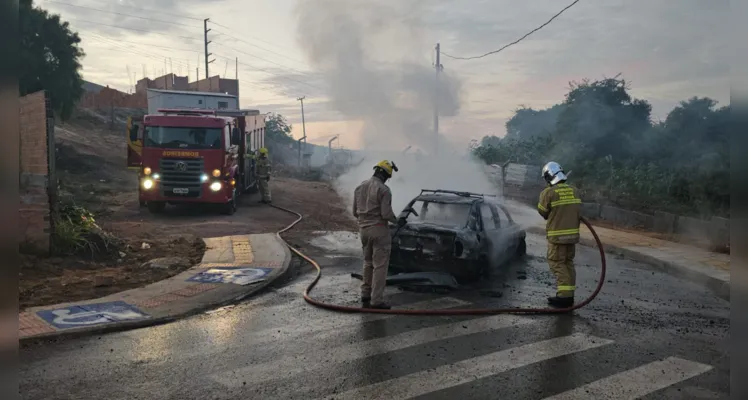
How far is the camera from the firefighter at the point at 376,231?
7082 millimetres

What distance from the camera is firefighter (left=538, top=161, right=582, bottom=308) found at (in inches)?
284

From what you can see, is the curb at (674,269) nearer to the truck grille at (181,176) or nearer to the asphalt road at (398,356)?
the asphalt road at (398,356)

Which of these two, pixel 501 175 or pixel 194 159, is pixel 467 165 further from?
pixel 194 159

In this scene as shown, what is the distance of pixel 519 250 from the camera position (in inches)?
442

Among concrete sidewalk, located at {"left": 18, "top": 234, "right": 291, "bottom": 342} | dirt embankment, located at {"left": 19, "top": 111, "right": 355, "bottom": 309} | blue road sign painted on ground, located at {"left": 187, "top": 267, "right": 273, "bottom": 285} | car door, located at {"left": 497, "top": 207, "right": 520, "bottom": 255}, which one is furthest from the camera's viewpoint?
car door, located at {"left": 497, "top": 207, "right": 520, "bottom": 255}

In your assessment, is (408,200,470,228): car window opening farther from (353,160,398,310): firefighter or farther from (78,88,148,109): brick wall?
(78,88,148,109): brick wall

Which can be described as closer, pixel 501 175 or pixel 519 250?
pixel 519 250

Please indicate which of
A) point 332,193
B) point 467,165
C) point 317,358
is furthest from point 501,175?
point 317,358

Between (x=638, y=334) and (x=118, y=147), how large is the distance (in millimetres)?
33396

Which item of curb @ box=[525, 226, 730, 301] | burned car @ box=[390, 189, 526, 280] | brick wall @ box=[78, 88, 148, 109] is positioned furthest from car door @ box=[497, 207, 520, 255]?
brick wall @ box=[78, 88, 148, 109]

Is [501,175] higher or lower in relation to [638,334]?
higher

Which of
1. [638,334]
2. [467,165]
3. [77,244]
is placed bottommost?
[638,334]

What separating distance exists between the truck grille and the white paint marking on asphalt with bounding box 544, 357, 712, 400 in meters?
12.8

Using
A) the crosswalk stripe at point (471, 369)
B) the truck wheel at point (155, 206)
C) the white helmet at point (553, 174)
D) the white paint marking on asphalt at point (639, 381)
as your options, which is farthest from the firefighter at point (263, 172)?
the white paint marking on asphalt at point (639, 381)
